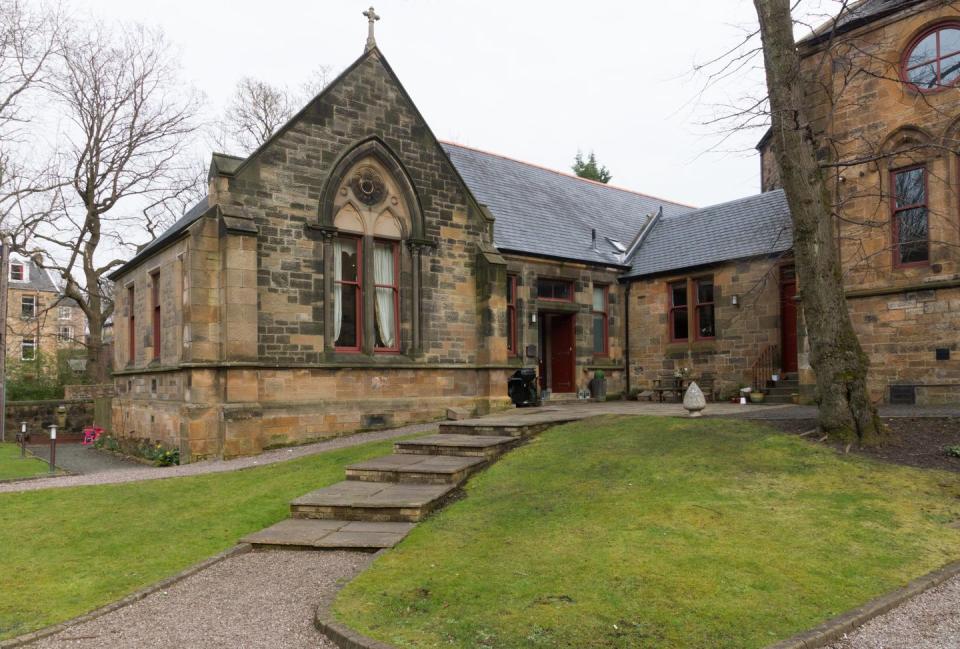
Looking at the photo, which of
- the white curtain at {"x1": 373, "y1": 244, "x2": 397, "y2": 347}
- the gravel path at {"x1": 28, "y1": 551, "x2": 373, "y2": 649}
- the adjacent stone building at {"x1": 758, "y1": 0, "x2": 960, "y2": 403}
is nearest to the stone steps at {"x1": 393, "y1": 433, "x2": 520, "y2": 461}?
the gravel path at {"x1": 28, "y1": 551, "x2": 373, "y2": 649}

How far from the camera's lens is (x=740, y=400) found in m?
18.1

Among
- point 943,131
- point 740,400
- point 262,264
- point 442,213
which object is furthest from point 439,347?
point 943,131

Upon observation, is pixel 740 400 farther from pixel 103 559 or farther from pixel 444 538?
pixel 103 559

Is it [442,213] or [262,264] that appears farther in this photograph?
[442,213]

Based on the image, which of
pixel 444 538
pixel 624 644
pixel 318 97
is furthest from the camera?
pixel 318 97

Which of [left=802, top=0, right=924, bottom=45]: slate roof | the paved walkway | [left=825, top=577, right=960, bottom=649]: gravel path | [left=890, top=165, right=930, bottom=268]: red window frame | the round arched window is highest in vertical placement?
[left=802, top=0, right=924, bottom=45]: slate roof

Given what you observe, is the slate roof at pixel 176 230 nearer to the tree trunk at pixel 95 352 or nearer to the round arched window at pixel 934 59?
the tree trunk at pixel 95 352

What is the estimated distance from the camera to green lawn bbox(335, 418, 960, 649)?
4.51 m

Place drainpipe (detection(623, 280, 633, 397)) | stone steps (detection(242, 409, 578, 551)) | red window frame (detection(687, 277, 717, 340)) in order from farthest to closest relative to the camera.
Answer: drainpipe (detection(623, 280, 633, 397)) → red window frame (detection(687, 277, 717, 340)) → stone steps (detection(242, 409, 578, 551))

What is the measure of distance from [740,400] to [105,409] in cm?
1940

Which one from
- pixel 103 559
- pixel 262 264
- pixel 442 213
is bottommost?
pixel 103 559

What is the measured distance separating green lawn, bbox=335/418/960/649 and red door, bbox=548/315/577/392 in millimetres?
11600

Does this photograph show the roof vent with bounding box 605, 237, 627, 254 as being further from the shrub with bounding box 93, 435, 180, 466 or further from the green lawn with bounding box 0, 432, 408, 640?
the shrub with bounding box 93, 435, 180, 466

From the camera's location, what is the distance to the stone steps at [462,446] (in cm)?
1025
